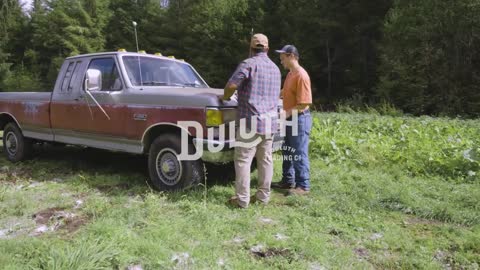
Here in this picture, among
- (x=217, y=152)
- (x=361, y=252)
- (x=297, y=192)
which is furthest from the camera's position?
(x=297, y=192)

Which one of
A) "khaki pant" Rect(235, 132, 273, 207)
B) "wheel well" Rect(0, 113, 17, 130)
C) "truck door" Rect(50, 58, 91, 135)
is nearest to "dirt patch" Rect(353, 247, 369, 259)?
"khaki pant" Rect(235, 132, 273, 207)

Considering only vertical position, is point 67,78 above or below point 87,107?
above

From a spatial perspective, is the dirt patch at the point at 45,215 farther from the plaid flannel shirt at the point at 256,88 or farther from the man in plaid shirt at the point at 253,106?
the plaid flannel shirt at the point at 256,88

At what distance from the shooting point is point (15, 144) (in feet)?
26.2

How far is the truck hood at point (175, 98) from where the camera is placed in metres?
5.07

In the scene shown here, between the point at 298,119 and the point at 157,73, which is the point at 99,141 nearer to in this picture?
the point at 157,73

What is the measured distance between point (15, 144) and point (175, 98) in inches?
175

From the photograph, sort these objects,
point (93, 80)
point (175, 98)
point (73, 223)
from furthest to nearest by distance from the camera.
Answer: point (93, 80) < point (175, 98) < point (73, 223)

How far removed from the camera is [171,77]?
21.3ft

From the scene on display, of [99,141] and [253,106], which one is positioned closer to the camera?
[253,106]

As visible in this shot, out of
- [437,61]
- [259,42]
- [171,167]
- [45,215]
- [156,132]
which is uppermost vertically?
[437,61]

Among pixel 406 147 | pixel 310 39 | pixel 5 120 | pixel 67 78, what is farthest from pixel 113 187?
pixel 310 39

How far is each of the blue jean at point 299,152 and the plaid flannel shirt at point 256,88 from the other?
0.77 m

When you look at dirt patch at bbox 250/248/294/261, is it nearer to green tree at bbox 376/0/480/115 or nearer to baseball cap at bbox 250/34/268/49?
baseball cap at bbox 250/34/268/49
